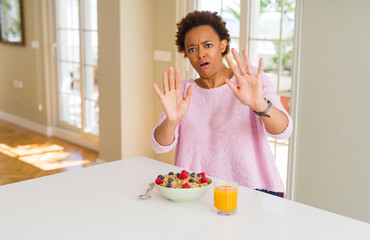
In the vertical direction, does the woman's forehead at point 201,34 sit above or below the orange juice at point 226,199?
above

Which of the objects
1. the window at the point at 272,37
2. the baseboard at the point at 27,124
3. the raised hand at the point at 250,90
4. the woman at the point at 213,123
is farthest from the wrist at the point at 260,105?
the baseboard at the point at 27,124

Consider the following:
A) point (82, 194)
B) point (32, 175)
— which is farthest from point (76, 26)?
point (82, 194)

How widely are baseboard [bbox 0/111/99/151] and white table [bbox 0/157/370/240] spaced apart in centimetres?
373

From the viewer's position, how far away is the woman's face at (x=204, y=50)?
6.52 ft

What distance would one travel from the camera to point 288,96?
3.34m

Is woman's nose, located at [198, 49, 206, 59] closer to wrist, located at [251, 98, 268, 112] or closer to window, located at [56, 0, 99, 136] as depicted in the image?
wrist, located at [251, 98, 268, 112]

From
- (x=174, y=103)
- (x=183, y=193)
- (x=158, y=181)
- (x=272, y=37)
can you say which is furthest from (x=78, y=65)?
(x=183, y=193)

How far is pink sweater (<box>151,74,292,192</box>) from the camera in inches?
77.0

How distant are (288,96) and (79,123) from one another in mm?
3283

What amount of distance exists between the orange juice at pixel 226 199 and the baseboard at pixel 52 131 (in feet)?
13.2

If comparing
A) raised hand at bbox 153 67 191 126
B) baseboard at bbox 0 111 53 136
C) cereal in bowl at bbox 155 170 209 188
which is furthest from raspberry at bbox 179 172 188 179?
Answer: baseboard at bbox 0 111 53 136

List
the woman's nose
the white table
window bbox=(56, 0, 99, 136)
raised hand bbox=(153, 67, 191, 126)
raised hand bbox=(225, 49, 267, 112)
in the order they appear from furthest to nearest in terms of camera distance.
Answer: window bbox=(56, 0, 99, 136)
the woman's nose
raised hand bbox=(153, 67, 191, 126)
raised hand bbox=(225, 49, 267, 112)
the white table

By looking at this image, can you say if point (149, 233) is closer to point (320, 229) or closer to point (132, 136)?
point (320, 229)

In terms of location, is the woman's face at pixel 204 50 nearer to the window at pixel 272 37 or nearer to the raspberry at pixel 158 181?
the raspberry at pixel 158 181
